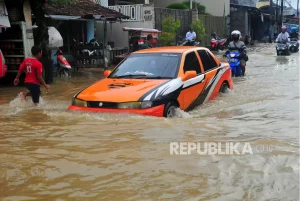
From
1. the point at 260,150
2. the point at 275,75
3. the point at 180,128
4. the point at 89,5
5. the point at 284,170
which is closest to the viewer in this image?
the point at 284,170

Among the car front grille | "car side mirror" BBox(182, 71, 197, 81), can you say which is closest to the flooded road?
the car front grille

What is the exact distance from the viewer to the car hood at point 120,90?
6.55 metres

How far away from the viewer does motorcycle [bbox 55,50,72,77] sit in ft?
48.4

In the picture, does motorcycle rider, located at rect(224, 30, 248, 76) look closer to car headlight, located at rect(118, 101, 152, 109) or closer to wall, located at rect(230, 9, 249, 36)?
car headlight, located at rect(118, 101, 152, 109)

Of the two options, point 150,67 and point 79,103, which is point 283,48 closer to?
point 150,67

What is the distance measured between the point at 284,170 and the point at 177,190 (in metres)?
1.28

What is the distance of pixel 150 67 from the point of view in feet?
25.0

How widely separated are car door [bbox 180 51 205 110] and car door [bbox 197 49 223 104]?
209 mm

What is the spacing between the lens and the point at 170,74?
734cm

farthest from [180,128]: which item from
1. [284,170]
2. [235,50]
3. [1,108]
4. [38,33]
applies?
[38,33]

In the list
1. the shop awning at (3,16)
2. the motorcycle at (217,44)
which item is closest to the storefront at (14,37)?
the shop awning at (3,16)

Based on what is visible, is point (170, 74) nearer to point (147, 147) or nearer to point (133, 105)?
point (133, 105)

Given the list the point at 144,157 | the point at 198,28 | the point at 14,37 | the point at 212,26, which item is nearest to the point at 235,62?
the point at 14,37

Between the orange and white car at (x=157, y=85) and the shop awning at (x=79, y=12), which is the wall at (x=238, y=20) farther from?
the orange and white car at (x=157, y=85)
